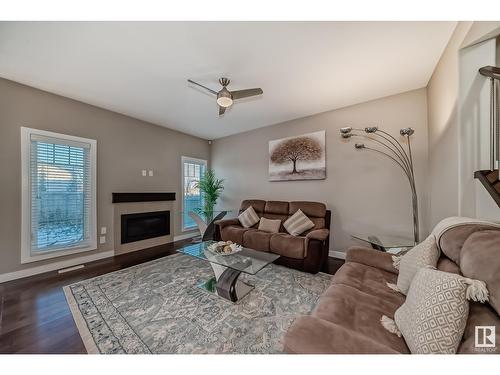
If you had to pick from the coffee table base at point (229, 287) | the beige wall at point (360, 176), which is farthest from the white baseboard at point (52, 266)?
the beige wall at point (360, 176)

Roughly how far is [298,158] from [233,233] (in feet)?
6.39

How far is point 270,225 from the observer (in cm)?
351

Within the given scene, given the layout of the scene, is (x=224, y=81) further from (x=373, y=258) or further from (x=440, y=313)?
(x=440, y=313)

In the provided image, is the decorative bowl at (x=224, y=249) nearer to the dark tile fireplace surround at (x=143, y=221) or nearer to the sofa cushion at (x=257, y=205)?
the sofa cushion at (x=257, y=205)

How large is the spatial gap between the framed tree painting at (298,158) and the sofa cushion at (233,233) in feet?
4.54

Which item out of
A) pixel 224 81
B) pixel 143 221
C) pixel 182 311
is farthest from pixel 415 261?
pixel 143 221

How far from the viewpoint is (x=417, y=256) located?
1375 mm

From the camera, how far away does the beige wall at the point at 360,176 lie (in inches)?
110

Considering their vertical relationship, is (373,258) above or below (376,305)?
above

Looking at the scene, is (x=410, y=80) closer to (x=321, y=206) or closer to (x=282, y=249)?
(x=321, y=206)

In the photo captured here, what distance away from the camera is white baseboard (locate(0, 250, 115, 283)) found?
97.3 inches

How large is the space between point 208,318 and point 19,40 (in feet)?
10.5

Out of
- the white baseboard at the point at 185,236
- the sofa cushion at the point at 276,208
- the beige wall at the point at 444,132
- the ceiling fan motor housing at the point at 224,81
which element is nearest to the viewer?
the beige wall at the point at 444,132
